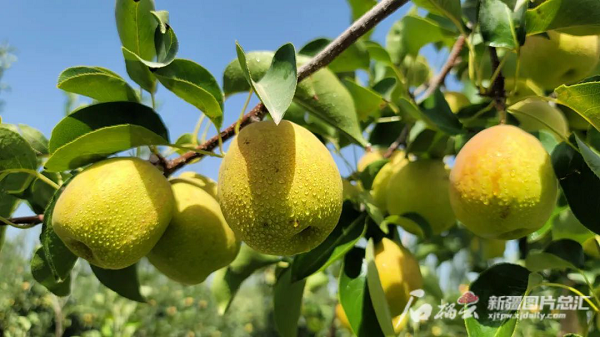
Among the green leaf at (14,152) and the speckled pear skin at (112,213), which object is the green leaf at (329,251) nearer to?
the speckled pear skin at (112,213)

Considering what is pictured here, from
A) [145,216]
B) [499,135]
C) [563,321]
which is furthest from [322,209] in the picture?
[563,321]

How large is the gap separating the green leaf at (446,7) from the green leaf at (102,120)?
0.72 meters

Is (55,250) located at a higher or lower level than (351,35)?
lower

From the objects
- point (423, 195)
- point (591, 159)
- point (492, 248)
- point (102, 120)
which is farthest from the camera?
point (492, 248)

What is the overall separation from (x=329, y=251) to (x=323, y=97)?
0.36 m

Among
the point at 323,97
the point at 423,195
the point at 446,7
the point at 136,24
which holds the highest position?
the point at 136,24

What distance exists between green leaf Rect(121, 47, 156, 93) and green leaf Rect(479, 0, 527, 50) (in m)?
0.75

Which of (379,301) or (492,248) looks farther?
(492,248)

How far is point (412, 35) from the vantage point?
1581 mm

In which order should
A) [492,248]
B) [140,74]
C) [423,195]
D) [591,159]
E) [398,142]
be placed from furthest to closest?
[492,248]
[398,142]
[423,195]
[140,74]
[591,159]

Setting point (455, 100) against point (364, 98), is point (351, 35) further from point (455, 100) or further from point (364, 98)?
point (455, 100)

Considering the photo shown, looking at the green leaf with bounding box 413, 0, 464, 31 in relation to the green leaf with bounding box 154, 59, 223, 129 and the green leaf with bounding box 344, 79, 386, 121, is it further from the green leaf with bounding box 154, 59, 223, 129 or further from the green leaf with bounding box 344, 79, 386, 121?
the green leaf with bounding box 154, 59, 223, 129

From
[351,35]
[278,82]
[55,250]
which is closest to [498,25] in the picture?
[351,35]

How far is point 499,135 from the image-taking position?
999 mm
